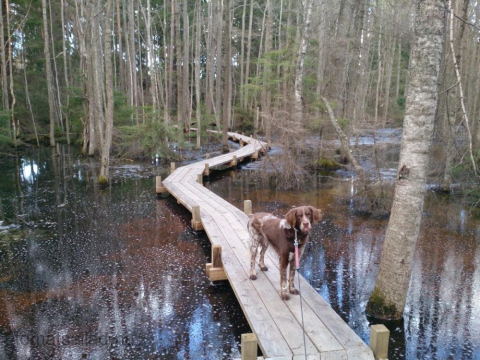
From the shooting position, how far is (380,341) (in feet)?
12.0

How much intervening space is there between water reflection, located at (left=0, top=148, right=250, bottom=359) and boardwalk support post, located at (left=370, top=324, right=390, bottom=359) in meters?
1.63

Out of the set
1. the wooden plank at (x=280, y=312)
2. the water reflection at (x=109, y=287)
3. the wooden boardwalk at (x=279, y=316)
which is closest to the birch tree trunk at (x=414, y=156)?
the wooden boardwalk at (x=279, y=316)

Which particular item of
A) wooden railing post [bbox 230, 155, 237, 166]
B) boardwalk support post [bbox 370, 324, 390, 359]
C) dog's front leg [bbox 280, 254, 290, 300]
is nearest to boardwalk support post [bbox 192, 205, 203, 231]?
dog's front leg [bbox 280, 254, 290, 300]

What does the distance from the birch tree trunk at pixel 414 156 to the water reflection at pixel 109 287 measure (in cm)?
209

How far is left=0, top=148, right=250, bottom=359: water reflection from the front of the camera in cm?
456

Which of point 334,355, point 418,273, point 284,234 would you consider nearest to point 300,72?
point 418,273

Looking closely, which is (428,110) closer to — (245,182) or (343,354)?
(343,354)

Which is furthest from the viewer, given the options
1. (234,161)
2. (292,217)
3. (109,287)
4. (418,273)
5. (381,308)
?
(234,161)

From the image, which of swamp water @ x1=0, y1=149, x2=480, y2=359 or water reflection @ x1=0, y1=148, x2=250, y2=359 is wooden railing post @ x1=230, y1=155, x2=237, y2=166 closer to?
swamp water @ x1=0, y1=149, x2=480, y2=359

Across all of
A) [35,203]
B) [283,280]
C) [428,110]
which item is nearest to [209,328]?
[283,280]

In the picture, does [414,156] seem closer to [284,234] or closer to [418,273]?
[284,234]

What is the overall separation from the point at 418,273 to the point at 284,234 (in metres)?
3.50

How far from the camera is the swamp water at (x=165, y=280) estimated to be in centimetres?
460

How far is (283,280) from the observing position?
4.72 m
